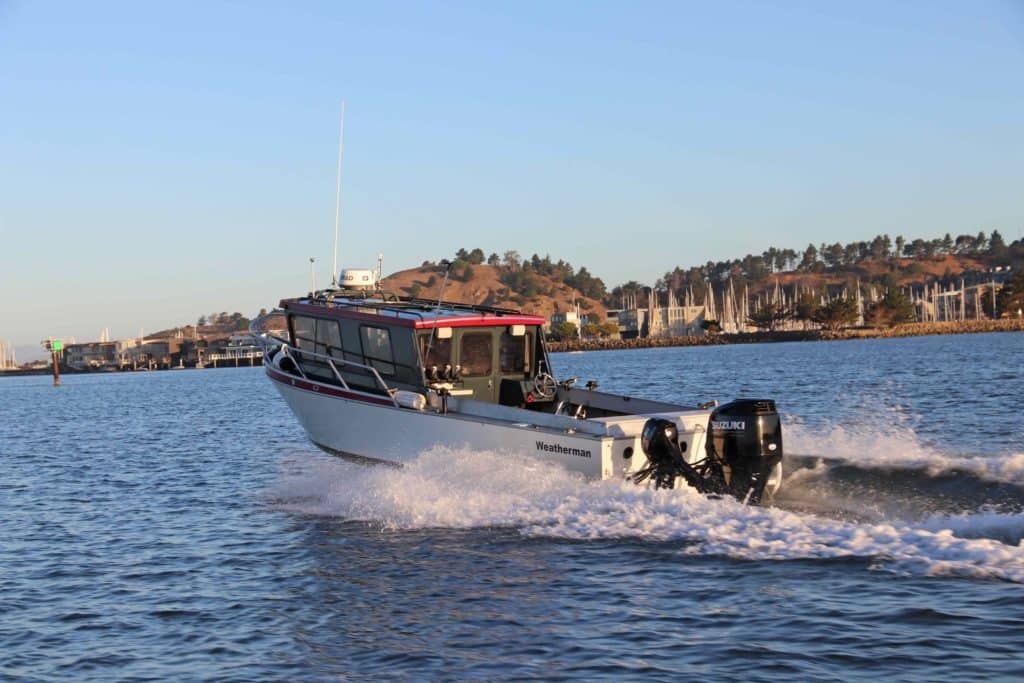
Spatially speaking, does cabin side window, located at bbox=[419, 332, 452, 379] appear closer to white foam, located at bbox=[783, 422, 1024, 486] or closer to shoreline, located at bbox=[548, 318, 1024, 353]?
white foam, located at bbox=[783, 422, 1024, 486]

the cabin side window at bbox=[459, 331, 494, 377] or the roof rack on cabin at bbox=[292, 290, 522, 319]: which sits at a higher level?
the roof rack on cabin at bbox=[292, 290, 522, 319]

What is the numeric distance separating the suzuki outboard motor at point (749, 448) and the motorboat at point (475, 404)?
0.01 m

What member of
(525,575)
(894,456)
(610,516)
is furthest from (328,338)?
(894,456)

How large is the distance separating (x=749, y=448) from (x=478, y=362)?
5642 millimetres

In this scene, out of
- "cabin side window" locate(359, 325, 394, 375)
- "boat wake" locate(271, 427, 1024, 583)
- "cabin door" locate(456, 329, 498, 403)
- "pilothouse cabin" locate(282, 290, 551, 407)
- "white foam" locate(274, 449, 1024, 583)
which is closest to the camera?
"white foam" locate(274, 449, 1024, 583)

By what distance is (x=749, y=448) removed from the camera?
520 inches

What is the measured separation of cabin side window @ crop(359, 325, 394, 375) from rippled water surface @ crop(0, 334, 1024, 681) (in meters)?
1.95

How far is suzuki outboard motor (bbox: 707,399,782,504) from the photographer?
43.3 ft

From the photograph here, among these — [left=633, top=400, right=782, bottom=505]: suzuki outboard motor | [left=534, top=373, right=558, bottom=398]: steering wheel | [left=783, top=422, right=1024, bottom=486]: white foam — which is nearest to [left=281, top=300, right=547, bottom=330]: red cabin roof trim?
[left=534, top=373, right=558, bottom=398]: steering wheel

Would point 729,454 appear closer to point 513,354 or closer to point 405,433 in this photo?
Result: point 405,433

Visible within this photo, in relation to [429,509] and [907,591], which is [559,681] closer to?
[907,591]

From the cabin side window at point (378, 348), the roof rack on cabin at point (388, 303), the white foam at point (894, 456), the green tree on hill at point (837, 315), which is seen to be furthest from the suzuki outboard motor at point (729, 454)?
the green tree on hill at point (837, 315)

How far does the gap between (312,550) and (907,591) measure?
23.1ft

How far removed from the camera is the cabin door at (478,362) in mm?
17422
